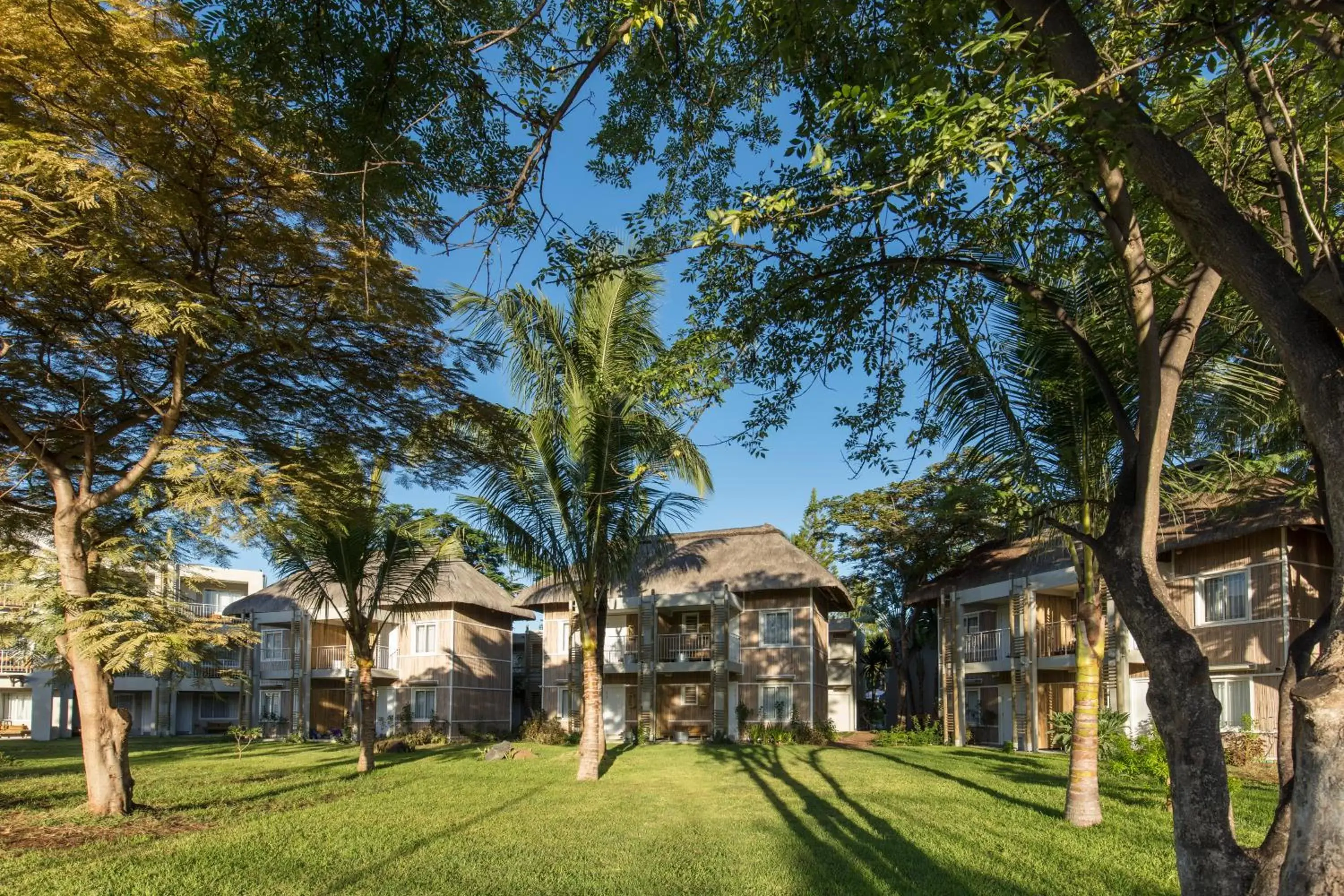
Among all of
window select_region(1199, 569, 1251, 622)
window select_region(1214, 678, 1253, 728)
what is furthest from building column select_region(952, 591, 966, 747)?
window select_region(1214, 678, 1253, 728)

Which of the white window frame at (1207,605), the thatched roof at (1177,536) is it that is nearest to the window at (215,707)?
the thatched roof at (1177,536)

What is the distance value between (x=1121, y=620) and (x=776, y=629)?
56.6 feet

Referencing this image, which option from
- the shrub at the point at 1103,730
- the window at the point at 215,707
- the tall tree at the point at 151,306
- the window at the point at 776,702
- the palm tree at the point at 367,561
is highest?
the tall tree at the point at 151,306

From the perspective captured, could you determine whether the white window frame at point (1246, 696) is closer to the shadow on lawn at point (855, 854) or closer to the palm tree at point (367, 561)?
the shadow on lawn at point (855, 854)

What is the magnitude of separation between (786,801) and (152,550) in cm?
Result: 1088

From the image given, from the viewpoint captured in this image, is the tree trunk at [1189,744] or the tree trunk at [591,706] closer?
the tree trunk at [1189,744]

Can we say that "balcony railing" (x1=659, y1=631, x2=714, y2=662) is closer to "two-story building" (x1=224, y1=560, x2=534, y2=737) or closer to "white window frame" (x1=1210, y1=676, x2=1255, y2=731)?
"two-story building" (x1=224, y1=560, x2=534, y2=737)

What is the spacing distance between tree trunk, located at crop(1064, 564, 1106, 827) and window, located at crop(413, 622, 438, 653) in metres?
25.8

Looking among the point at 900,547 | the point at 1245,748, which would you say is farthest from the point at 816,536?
the point at 1245,748

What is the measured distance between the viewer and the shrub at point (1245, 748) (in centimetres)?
1744

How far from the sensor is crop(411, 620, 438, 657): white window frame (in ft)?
109

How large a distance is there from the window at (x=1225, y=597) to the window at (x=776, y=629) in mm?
12382

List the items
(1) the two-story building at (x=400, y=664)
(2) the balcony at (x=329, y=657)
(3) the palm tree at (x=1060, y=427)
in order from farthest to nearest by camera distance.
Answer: (2) the balcony at (x=329, y=657), (1) the two-story building at (x=400, y=664), (3) the palm tree at (x=1060, y=427)

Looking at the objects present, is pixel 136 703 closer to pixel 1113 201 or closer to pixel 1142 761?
pixel 1142 761
